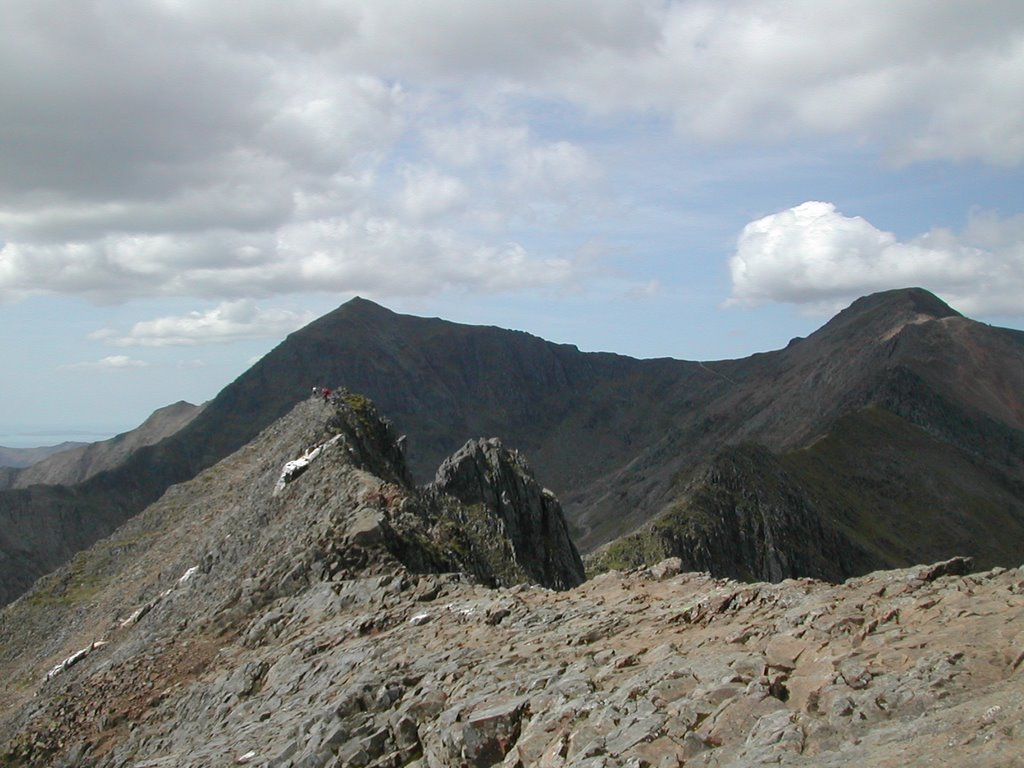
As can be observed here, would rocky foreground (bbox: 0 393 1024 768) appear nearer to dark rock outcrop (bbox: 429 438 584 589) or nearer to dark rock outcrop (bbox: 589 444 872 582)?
dark rock outcrop (bbox: 429 438 584 589)

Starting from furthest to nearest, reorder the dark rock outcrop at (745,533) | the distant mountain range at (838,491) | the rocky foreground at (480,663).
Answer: the distant mountain range at (838,491)
the dark rock outcrop at (745,533)
the rocky foreground at (480,663)

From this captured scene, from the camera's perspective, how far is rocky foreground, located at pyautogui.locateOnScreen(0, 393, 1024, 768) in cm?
1191

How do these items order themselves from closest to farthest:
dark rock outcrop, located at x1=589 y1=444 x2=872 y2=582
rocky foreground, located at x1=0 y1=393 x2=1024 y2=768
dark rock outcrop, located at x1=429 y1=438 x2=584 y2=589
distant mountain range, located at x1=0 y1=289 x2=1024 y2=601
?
rocky foreground, located at x1=0 y1=393 x2=1024 y2=768 → dark rock outcrop, located at x1=429 y1=438 x2=584 y2=589 → dark rock outcrop, located at x1=589 y1=444 x2=872 y2=582 → distant mountain range, located at x1=0 y1=289 x2=1024 y2=601

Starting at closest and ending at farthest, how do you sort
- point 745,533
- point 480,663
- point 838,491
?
point 480,663, point 745,533, point 838,491

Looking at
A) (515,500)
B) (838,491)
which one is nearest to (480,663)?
(515,500)

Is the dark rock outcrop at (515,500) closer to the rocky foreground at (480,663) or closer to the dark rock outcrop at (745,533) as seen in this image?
the rocky foreground at (480,663)

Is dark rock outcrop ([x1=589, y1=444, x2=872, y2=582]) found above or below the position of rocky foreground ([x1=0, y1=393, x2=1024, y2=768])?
below

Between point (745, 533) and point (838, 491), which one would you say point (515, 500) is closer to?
point (745, 533)

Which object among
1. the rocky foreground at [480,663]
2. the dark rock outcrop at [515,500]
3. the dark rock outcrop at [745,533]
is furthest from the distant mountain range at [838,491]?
the rocky foreground at [480,663]

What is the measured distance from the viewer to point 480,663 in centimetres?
1798

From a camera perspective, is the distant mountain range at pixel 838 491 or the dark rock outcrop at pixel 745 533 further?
the distant mountain range at pixel 838 491

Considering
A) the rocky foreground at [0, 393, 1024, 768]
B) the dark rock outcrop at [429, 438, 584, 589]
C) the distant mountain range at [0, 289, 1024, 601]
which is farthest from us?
the distant mountain range at [0, 289, 1024, 601]

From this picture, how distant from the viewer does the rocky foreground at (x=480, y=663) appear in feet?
39.1

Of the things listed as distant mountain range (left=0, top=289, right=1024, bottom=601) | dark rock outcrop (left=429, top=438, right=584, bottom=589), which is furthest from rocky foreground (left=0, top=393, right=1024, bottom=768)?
distant mountain range (left=0, top=289, right=1024, bottom=601)
